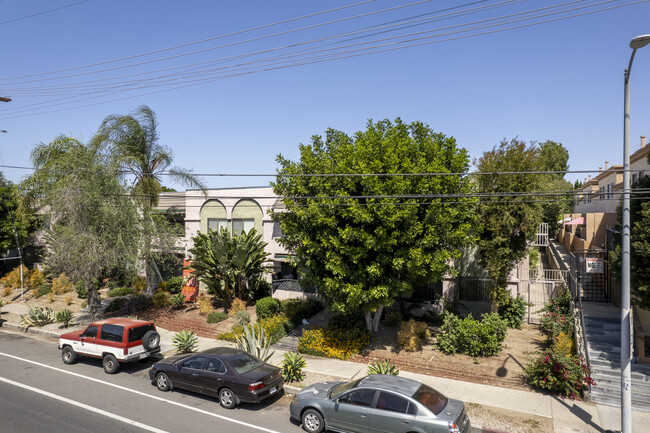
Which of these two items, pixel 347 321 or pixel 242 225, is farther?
pixel 242 225

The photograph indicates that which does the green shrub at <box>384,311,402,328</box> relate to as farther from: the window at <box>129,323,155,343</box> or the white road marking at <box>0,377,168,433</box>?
the white road marking at <box>0,377,168,433</box>

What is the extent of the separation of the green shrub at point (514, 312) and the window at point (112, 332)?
48.3 ft

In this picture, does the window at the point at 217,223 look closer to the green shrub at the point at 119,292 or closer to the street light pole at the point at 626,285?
the green shrub at the point at 119,292

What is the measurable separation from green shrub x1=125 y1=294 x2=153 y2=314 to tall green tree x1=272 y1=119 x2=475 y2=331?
1202 cm

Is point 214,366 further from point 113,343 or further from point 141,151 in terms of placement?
point 141,151

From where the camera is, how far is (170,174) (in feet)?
77.4

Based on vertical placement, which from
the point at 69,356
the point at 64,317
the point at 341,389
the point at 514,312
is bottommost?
the point at 69,356

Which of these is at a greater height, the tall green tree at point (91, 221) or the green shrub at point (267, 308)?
the tall green tree at point (91, 221)

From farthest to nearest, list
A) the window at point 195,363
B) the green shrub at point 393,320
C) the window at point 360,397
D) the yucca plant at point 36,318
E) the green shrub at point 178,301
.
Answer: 1. the green shrub at point 178,301
2. the yucca plant at point 36,318
3. the green shrub at point 393,320
4. the window at point 195,363
5. the window at point 360,397

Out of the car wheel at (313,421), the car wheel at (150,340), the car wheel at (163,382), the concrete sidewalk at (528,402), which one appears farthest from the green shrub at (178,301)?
the car wheel at (313,421)

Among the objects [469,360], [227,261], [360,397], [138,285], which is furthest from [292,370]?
[138,285]

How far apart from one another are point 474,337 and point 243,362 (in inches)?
320

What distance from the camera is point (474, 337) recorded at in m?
14.9

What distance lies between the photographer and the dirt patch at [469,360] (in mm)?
13305
